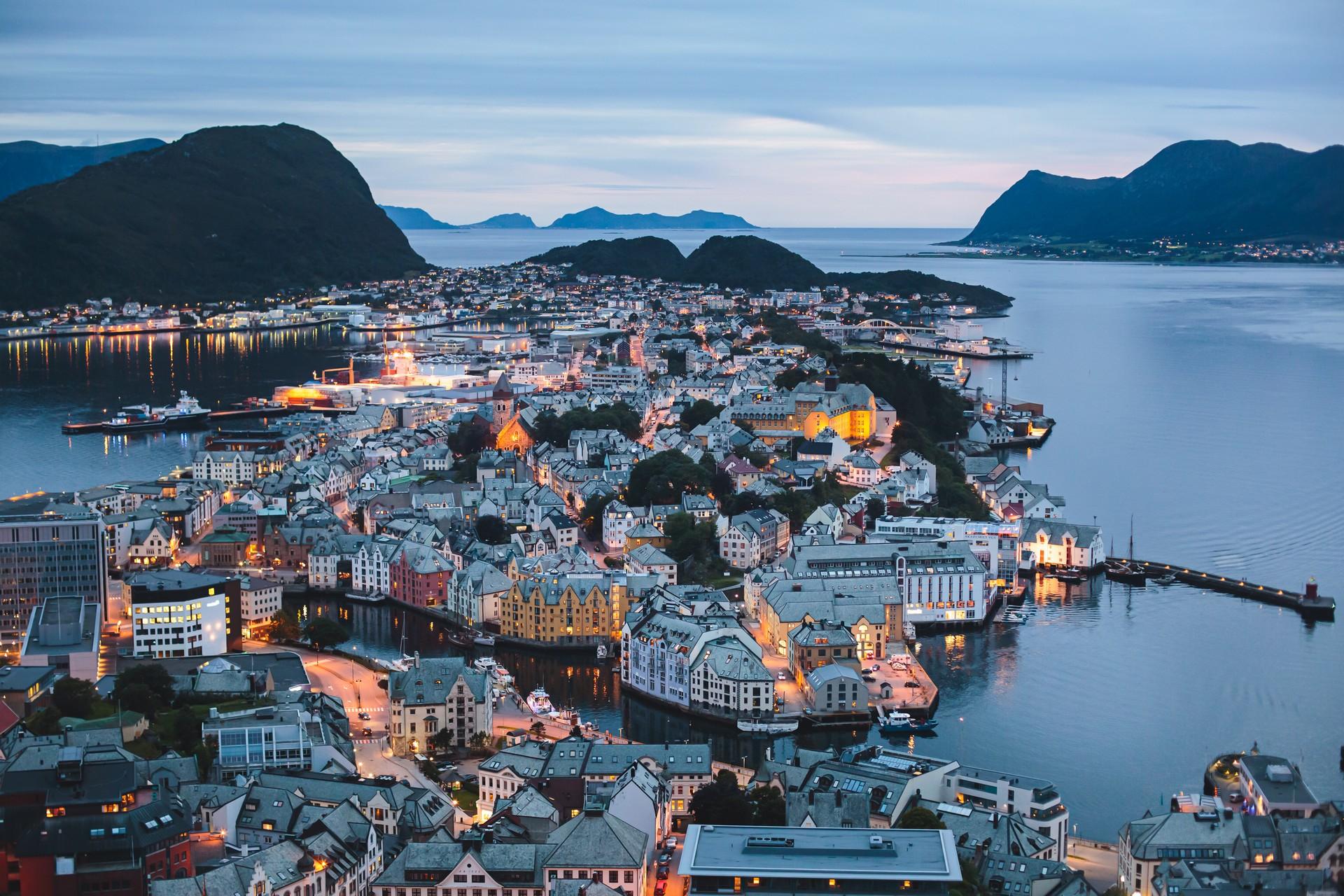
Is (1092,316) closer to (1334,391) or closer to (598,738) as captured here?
(1334,391)

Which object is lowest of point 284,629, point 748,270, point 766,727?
point 766,727

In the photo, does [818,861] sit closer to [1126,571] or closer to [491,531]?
[1126,571]

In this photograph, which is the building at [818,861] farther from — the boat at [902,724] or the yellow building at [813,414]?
the yellow building at [813,414]

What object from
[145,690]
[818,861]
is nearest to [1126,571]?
[818,861]

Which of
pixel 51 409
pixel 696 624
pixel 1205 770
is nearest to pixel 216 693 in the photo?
pixel 696 624

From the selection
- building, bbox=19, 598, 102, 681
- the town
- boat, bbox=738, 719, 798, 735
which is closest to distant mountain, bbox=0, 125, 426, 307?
the town
